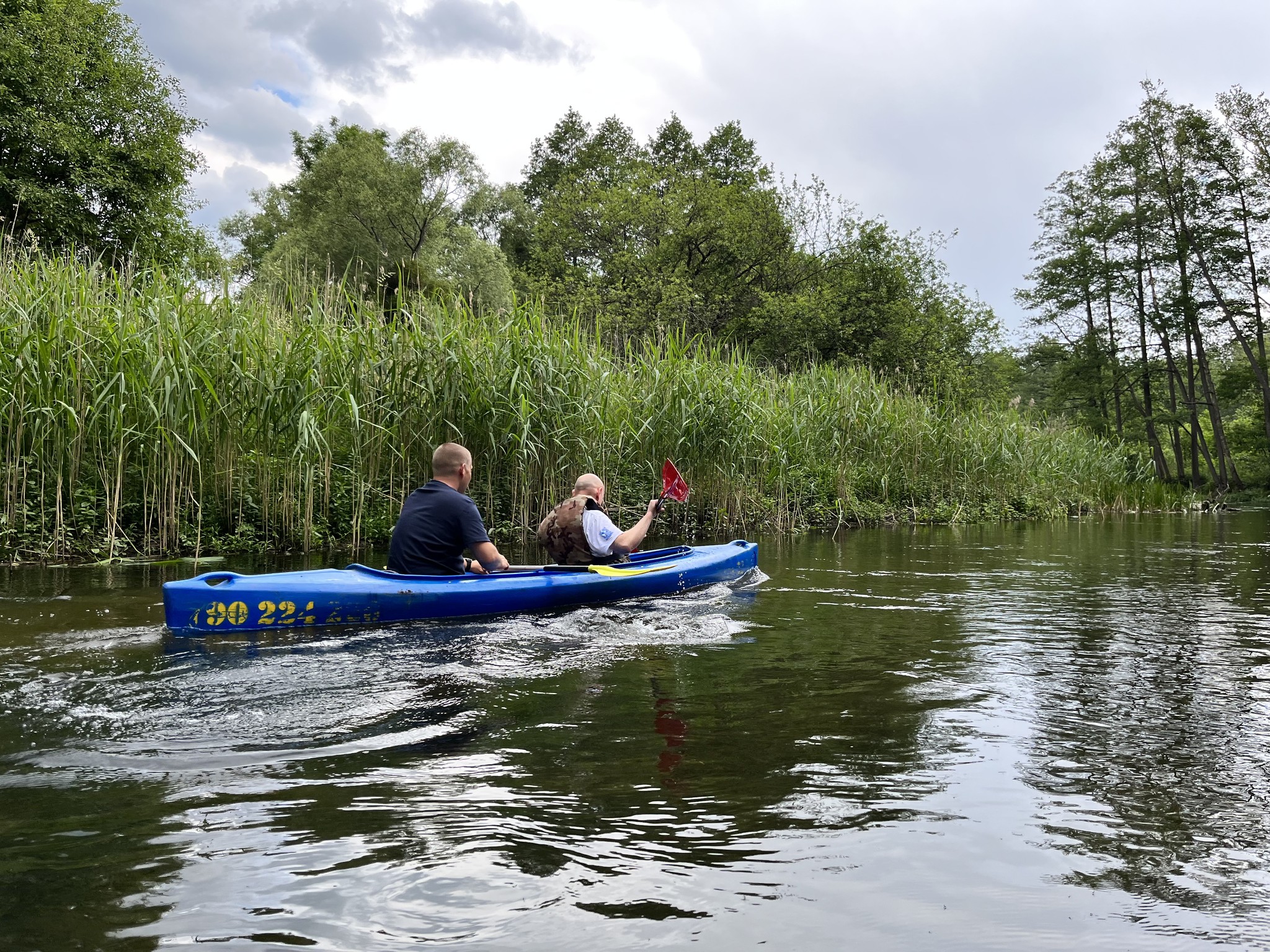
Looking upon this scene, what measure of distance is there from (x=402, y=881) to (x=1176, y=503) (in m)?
24.6

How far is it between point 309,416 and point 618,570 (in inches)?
119

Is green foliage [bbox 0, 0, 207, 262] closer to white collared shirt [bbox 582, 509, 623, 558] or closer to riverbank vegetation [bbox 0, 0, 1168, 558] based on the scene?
riverbank vegetation [bbox 0, 0, 1168, 558]

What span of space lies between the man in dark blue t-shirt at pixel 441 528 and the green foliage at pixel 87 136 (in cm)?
1488

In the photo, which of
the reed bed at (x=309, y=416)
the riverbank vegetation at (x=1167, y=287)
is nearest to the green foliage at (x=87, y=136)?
the reed bed at (x=309, y=416)

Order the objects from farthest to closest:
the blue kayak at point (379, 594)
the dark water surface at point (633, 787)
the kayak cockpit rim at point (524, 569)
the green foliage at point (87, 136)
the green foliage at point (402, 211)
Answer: the green foliage at point (402, 211)
the green foliage at point (87, 136)
the kayak cockpit rim at point (524, 569)
the blue kayak at point (379, 594)
the dark water surface at point (633, 787)

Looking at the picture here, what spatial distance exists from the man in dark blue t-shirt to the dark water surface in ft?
1.96

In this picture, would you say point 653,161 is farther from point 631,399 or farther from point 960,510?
point 631,399

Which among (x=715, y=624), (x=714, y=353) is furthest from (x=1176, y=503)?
(x=715, y=624)

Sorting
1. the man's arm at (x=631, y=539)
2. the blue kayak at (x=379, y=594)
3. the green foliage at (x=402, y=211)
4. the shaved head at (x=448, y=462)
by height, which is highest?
the green foliage at (x=402, y=211)

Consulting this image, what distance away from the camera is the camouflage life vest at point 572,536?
628 centimetres

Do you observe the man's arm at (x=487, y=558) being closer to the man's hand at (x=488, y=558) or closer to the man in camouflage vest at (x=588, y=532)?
the man's hand at (x=488, y=558)

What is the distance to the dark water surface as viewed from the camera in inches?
69.4

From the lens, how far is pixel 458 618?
5.39m

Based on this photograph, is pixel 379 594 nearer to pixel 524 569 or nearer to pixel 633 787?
pixel 524 569
